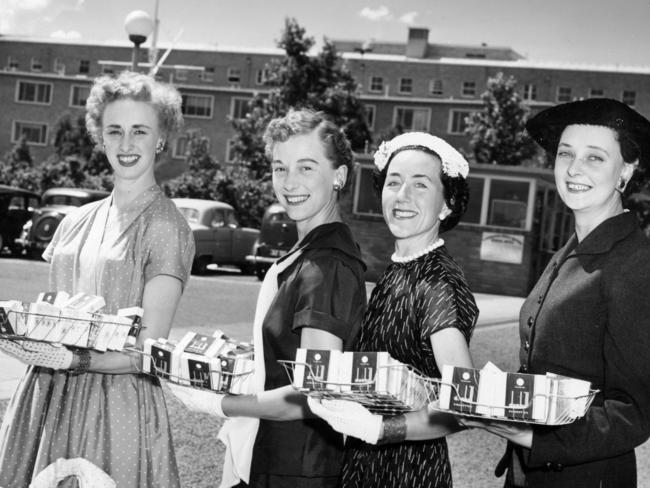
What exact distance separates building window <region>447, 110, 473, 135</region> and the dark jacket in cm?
5363

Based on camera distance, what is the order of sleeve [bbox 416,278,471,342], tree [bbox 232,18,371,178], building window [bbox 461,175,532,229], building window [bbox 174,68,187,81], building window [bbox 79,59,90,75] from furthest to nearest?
1. building window [bbox 79,59,90,75]
2. building window [bbox 174,68,187,81]
3. tree [bbox 232,18,371,178]
4. building window [bbox 461,175,532,229]
5. sleeve [bbox 416,278,471,342]

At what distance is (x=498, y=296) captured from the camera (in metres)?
22.0

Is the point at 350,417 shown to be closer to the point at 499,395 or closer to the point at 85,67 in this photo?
the point at 499,395

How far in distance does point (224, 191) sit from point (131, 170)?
31992mm

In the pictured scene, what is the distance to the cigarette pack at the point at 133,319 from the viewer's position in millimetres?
2377

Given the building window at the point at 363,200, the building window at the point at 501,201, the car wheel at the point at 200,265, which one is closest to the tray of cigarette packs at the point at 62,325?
the car wheel at the point at 200,265

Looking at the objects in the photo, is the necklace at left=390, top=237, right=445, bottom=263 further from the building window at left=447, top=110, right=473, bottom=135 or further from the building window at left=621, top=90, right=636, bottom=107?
the building window at left=621, top=90, right=636, bottom=107

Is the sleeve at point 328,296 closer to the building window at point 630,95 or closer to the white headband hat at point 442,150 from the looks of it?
the white headband hat at point 442,150

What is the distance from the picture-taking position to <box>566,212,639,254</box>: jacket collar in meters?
2.29

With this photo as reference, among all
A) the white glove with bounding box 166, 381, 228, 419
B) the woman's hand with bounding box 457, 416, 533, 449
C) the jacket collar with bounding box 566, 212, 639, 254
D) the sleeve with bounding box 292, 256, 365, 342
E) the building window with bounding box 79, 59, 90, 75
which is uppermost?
the building window with bounding box 79, 59, 90, 75

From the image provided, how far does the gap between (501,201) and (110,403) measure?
2065cm

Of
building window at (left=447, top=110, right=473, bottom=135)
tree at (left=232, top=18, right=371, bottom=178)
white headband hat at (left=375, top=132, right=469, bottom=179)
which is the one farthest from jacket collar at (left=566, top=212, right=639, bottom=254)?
building window at (left=447, top=110, right=473, bottom=135)

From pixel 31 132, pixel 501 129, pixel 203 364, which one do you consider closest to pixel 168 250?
pixel 203 364

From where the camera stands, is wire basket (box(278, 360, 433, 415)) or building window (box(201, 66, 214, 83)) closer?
wire basket (box(278, 360, 433, 415))
